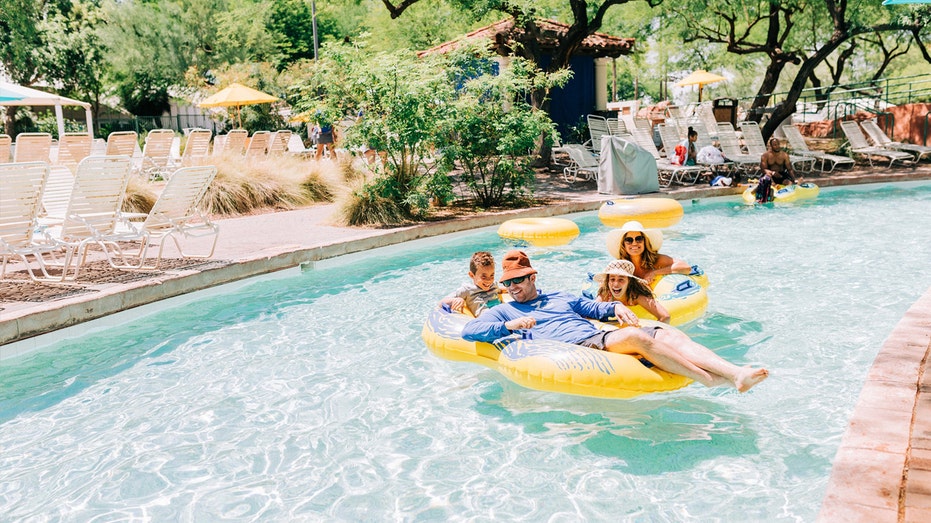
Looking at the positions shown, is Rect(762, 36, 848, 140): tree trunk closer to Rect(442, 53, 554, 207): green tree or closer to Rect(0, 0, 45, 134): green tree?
Rect(442, 53, 554, 207): green tree

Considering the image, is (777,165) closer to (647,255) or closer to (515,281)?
(647,255)

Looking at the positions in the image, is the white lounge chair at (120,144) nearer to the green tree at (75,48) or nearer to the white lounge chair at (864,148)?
the white lounge chair at (864,148)

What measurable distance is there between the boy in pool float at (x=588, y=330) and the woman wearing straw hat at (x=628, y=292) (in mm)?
358

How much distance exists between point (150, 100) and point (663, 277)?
Result: 36719mm

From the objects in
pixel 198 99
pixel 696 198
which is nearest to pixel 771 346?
pixel 696 198

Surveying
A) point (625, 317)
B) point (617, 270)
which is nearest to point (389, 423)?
point (625, 317)

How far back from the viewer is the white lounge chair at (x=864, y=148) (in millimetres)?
17500

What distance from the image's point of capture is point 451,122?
11781 mm

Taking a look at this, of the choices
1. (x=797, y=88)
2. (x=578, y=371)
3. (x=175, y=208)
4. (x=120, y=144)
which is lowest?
(x=578, y=371)

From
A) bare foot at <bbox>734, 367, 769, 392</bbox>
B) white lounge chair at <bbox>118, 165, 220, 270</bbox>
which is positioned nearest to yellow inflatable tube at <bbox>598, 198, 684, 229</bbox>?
white lounge chair at <bbox>118, 165, 220, 270</bbox>

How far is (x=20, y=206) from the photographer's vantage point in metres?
6.81

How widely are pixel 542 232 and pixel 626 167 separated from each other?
17.6ft

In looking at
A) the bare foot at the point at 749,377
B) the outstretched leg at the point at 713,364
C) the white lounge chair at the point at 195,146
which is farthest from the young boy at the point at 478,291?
the white lounge chair at the point at 195,146

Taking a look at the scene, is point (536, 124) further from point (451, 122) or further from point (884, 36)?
point (884, 36)
